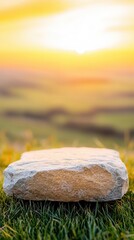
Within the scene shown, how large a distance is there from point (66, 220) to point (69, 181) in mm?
314

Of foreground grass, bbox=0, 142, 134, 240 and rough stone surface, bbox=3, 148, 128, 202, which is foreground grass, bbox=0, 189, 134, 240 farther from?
rough stone surface, bbox=3, 148, 128, 202

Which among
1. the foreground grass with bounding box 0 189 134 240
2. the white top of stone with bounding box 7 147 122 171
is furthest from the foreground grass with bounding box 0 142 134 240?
the white top of stone with bounding box 7 147 122 171

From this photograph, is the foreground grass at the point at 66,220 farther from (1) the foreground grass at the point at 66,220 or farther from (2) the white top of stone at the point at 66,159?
(2) the white top of stone at the point at 66,159

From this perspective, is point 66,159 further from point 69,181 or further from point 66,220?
point 66,220

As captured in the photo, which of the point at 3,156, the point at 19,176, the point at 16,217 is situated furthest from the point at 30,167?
the point at 3,156

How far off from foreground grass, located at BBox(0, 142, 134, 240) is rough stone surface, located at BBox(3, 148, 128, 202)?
12cm

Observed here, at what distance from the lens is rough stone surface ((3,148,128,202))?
3.91m

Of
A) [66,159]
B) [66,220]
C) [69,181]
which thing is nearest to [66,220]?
[66,220]

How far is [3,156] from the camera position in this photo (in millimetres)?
6273

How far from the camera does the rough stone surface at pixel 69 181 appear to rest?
391 centimetres

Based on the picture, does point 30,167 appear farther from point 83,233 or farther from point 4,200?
point 83,233

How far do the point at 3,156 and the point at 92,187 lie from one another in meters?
2.56

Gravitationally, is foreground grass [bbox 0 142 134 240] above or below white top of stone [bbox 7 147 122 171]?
below

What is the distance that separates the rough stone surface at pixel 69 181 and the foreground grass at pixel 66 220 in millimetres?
116
